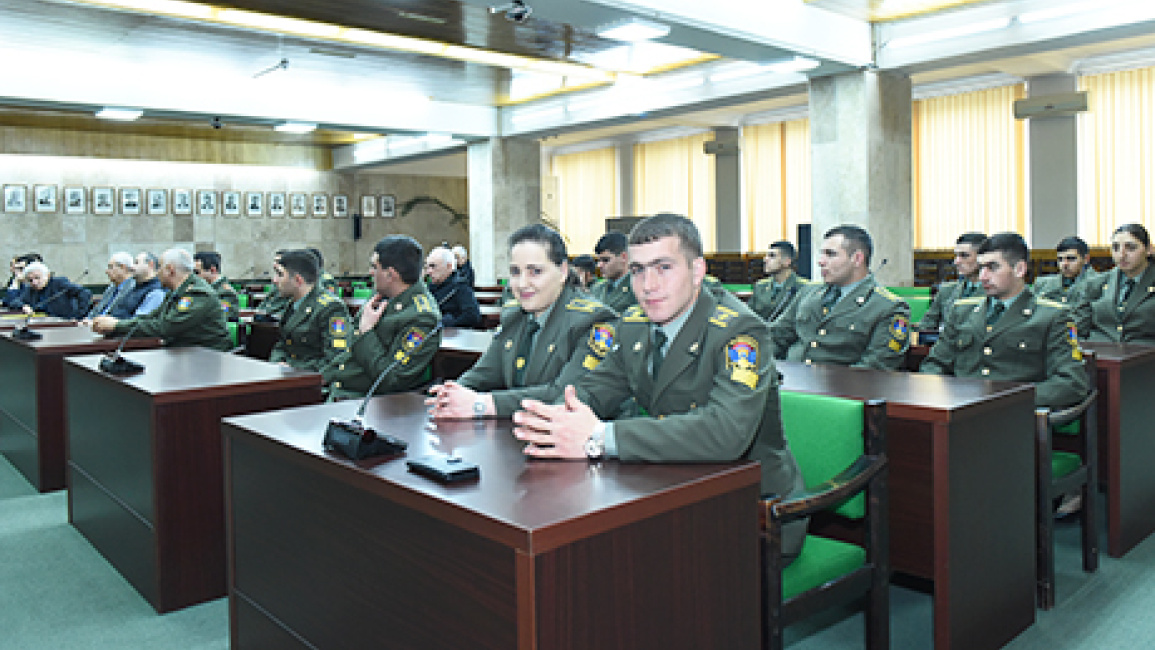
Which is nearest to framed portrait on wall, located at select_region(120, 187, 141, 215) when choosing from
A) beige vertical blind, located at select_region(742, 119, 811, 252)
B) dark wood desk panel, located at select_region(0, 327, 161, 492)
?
beige vertical blind, located at select_region(742, 119, 811, 252)

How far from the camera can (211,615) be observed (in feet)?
9.94

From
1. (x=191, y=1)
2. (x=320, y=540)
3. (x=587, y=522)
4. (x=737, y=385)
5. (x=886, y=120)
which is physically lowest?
(x=320, y=540)

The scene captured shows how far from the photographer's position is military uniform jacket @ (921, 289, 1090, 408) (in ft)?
10.5

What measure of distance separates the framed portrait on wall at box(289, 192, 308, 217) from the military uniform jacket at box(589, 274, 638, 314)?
11.6m

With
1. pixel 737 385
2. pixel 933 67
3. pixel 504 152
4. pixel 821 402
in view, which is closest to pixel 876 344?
pixel 821 402

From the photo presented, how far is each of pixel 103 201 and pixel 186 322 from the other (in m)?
12.1

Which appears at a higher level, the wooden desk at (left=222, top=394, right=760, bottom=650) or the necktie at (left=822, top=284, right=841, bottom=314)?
the necktie at (left=822, top=284, right=841, bottom=314)

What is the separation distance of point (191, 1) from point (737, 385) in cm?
709

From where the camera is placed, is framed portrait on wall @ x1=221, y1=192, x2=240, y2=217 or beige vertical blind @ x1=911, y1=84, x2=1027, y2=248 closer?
beige vertical blind @ x1=911, y1=84, x2=1027, y2=248

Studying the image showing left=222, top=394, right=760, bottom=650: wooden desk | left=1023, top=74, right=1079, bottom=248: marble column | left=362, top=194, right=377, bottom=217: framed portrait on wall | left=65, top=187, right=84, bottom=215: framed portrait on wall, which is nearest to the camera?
left=222, top=394, right=760, bottom=650: wooden desk

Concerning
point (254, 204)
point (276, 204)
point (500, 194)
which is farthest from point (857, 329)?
point (276, 204)

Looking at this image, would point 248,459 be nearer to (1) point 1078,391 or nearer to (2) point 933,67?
(1) point 1078,391

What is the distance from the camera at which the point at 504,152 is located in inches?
524

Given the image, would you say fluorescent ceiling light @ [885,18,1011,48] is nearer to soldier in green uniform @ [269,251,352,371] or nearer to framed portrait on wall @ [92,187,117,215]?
soldier in green uniform @ [269,251,352,371]
